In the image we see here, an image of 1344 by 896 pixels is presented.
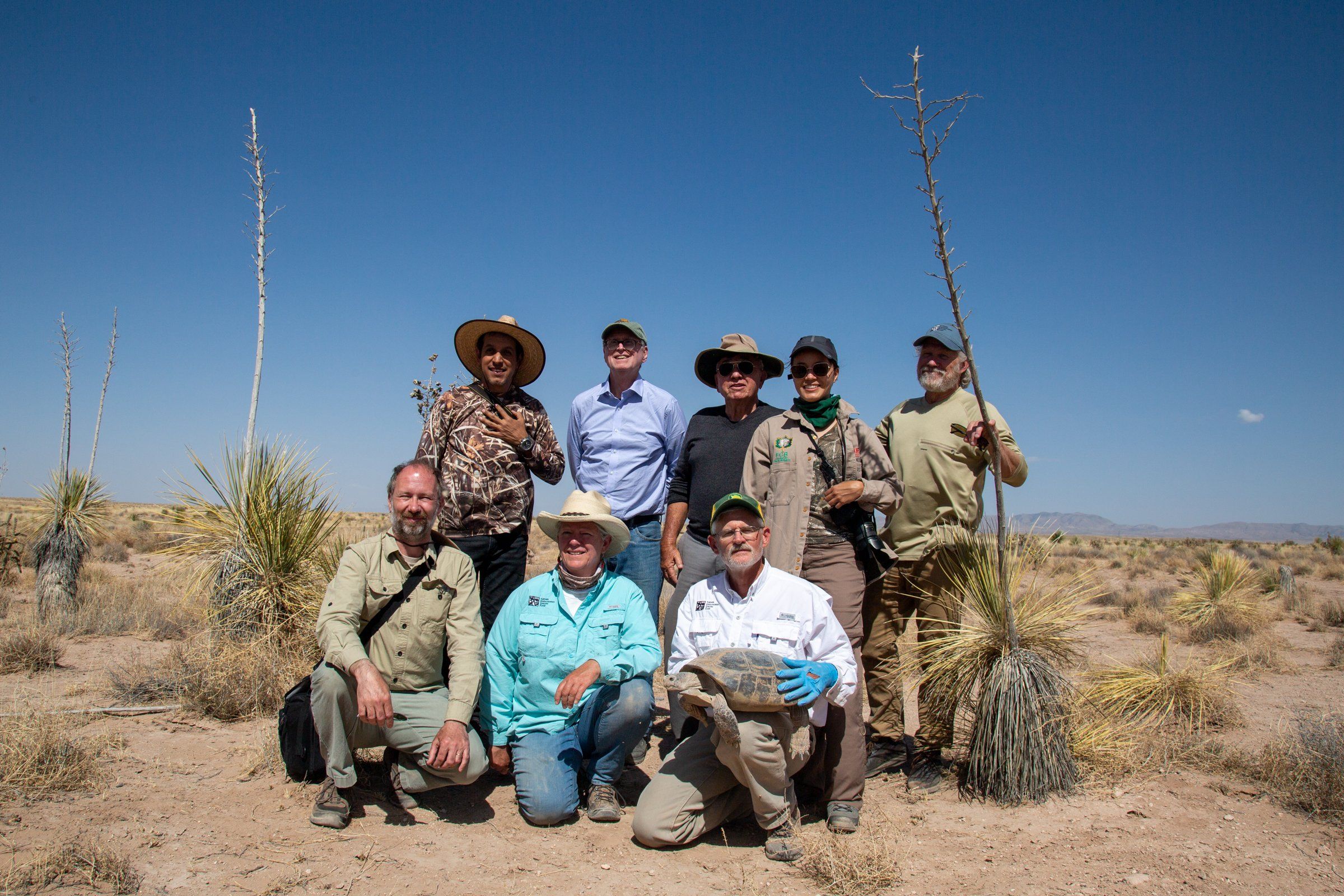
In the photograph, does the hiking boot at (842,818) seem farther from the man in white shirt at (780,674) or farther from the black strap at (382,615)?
the black strap at (382,615)

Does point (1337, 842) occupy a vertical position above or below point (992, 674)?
below

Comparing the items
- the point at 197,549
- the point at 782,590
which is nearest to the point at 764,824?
the point at 782,590

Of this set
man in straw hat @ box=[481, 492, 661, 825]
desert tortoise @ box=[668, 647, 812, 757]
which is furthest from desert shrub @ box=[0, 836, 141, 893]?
desert tortoise @ box=[668, 647, 812, 757]

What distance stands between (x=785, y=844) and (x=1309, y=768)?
2.71m

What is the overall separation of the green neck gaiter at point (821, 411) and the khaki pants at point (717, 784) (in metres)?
1.59

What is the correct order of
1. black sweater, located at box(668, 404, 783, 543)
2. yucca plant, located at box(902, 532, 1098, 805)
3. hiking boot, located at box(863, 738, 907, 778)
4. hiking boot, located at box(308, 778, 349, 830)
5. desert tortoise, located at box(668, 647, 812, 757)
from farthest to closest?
1. black sweater, located at box(668, 404, 783, 543)
2. hiking boot, located at box(863, 738, 907, 778)
3. yucca plant, located at box(902, 532, 1098, 805)
4. hiking boot, located at box(308, 778, 349, 830)
5. desert tortoise, located at box(668, 647, 812, 757)

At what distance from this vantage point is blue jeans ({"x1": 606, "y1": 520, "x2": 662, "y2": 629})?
15.2 feet

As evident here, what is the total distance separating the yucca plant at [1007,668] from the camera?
379 cm

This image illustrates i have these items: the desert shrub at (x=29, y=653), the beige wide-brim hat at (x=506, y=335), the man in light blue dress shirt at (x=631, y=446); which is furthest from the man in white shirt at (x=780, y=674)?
the desert shrub at (x=29, y=653)

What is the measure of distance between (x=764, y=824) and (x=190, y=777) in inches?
116

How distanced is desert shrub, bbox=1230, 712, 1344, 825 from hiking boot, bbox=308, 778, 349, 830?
4500 millimetres

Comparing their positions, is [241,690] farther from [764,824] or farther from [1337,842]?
[1337,842]

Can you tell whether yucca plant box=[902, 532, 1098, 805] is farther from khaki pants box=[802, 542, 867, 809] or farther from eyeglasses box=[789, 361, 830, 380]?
eyeglasses box=[789, 361, 830, 380]

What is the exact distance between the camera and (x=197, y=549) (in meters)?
5.71
